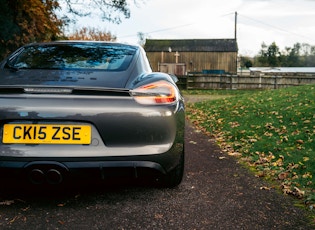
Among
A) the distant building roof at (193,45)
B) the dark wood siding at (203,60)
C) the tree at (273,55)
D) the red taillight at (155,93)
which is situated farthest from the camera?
the tree at (273,55)

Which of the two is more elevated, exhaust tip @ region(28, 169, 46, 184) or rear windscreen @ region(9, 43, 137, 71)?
rear windscreen @ region(9, 43, 137, 71)

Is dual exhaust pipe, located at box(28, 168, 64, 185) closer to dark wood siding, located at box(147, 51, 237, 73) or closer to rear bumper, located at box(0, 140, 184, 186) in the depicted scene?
rear bumper, located at box(0, 140, 184, 186)

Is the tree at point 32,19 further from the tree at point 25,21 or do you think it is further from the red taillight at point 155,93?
the red taillight at point 155,93

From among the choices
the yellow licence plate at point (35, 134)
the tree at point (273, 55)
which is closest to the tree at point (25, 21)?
the yellow licence plate at point (35, 134)

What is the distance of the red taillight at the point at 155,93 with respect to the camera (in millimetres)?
2275

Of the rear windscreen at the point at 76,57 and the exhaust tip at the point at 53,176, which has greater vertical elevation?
the rear windscreen at the point at 76,57

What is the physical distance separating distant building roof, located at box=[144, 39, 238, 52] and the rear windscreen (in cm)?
4646

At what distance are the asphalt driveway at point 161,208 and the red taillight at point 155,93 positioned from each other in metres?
0.80

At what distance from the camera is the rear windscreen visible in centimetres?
259

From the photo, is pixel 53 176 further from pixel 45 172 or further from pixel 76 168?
pixel 76 168

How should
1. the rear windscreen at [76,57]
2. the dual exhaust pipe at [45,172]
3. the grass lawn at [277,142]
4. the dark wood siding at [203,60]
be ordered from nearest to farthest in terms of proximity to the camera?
1. the dual exhaust pipe at [45,172]
2. the rear windscreen at [76,57]
3. the grass lawn at [277,142]
4. the dark wood siding at [203,60]

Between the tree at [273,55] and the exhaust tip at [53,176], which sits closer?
the exhaust tip at [53,176]

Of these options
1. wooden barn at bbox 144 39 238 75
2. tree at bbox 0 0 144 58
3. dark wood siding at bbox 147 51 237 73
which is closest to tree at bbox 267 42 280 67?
wooden barn at bbox 144 39 238 75

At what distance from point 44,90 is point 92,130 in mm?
418
